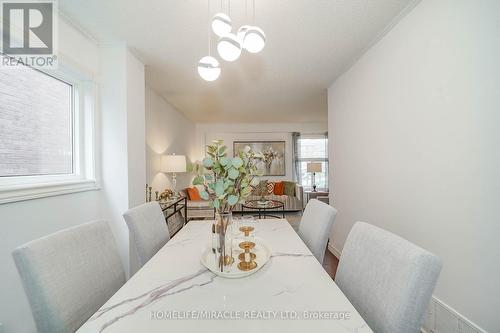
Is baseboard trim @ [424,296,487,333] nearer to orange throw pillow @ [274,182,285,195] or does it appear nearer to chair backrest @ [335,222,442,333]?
chair backrest @ [335,222,442,333]

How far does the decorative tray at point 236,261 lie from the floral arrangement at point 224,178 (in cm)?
26

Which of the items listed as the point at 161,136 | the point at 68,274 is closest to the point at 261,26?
the point at 68,274

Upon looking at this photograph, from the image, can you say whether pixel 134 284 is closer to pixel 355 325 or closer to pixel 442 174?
pixel 355 325

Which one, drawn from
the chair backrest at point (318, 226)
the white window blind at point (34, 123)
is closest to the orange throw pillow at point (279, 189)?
the chair backrest at point (318, 226)

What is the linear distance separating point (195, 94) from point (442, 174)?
10.9 feet

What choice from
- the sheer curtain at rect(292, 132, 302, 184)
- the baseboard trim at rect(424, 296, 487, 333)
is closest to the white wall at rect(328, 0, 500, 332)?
the baseboard trim at rect(424, 296, 487, 333)

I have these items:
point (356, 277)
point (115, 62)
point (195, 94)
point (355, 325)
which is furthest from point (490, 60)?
point (195, 94)

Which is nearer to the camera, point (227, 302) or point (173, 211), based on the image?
point (227, 302)

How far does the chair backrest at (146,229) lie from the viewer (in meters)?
1.28

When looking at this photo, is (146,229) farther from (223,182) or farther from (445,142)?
(445,142)

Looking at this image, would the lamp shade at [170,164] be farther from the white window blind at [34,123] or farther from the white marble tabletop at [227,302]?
the white marble tabletop at [227,302]

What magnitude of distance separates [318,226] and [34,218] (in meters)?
1.87

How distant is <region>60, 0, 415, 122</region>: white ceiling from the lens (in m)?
1.55

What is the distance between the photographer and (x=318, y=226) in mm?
1412
